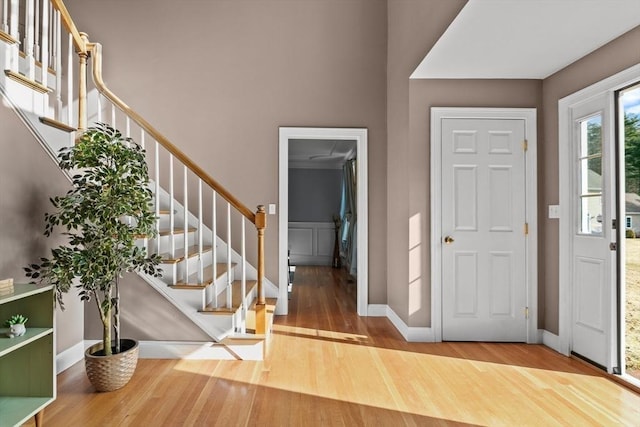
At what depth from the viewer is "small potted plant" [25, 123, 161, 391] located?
2514 mm

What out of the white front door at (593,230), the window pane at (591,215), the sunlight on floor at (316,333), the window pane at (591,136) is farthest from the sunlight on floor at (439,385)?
the window pane at (591,136)

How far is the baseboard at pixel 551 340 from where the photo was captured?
11.7 feet

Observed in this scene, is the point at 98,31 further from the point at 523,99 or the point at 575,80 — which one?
the point at 575,80

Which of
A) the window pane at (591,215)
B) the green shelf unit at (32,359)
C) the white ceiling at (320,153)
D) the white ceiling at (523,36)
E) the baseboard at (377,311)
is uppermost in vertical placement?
the white ceiling at (523,36)

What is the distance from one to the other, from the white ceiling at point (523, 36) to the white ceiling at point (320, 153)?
10.2 ft

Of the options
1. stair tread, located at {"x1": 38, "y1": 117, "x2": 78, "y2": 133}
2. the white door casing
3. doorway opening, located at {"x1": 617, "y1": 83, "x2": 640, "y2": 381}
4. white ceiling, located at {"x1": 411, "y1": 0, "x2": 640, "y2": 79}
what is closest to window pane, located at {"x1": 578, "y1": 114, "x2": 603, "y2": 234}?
doorway opening, located at {"x1": 617, "y1": 83, "x2": 640, "y2": 381}

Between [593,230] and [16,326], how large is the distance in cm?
389

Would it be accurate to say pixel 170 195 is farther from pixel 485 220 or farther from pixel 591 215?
pixel 591 215

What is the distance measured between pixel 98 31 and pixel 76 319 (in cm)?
323

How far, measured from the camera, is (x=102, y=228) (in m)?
2.58

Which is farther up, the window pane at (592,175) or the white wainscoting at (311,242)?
the window pane at (592,175)

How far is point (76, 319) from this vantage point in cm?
327

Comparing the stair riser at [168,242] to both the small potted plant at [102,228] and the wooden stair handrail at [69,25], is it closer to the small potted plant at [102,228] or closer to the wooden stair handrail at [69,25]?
the small potted plant at [102,228]

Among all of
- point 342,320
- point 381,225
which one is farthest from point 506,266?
point 342,320
